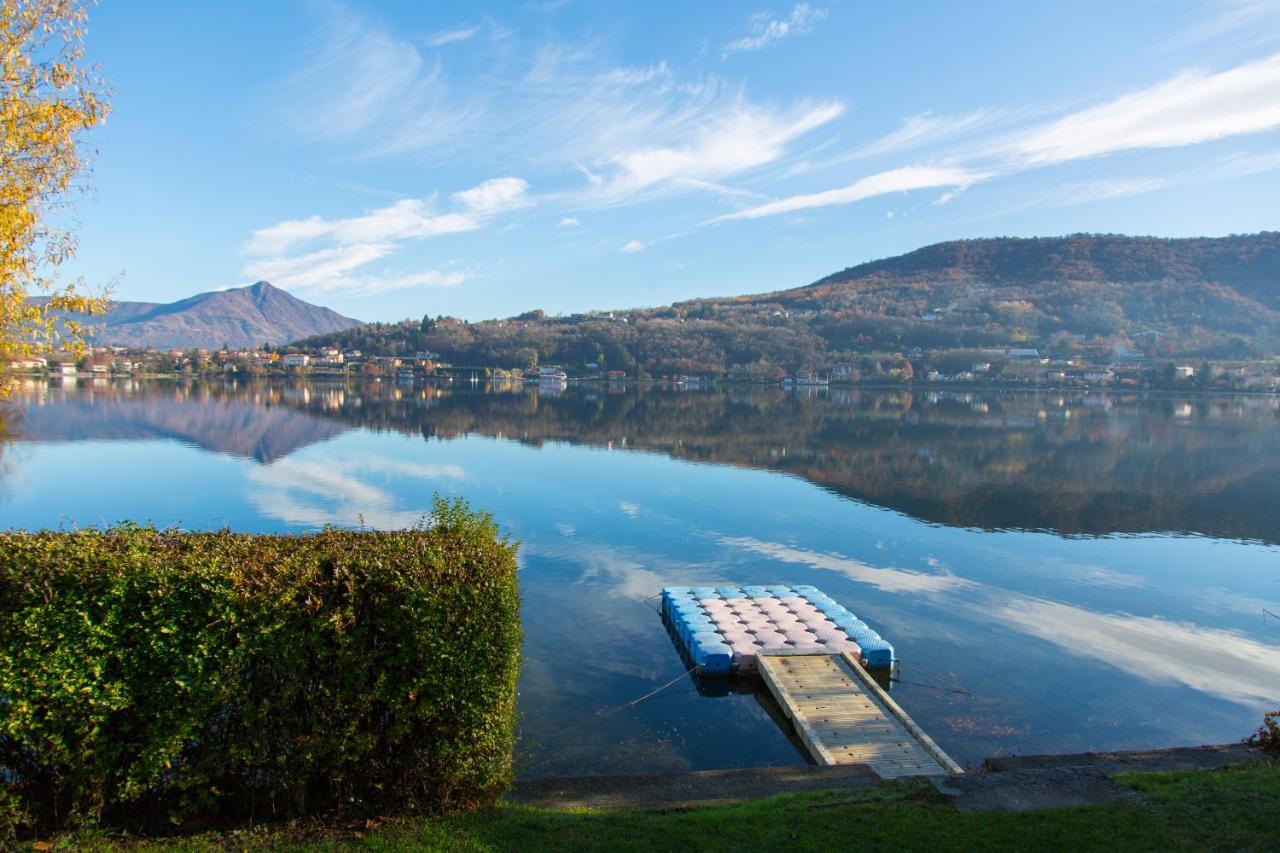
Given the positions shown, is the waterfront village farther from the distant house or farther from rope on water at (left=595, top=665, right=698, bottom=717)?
rope on water at (left=595, top=665, right=698, bottom=717)

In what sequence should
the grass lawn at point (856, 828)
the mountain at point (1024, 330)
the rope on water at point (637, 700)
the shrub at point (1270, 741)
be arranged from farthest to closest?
1. the mountain at point (1024, 330)
2. the rope on water at point (637, 700)
3. the shrub at point (1270, 741)
4. the grass lawn at point (856, 828)

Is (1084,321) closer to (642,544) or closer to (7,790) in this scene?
(642,544)

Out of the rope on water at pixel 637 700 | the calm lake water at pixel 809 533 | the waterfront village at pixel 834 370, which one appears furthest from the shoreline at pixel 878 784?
the waterfront village at pixel 834 370

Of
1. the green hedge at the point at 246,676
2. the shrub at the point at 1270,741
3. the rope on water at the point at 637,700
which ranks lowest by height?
the rope on water at the point at 637,700

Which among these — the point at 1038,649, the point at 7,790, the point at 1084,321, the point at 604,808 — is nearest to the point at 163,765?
the point at 7,790

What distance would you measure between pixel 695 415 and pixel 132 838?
76.4 meters

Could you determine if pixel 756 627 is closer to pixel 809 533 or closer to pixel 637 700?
pixel 637 700

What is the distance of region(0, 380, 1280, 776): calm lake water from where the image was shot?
552 inches

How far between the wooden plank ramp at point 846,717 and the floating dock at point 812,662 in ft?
0.05

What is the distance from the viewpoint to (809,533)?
28.8 metres

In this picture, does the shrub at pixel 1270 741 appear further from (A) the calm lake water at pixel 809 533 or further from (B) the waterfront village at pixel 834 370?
(B) the waterfront village at pixel 834 370

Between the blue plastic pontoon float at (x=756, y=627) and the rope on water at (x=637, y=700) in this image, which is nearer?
the rope on water at (x=637, y=700)

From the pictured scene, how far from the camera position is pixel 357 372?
179375mm

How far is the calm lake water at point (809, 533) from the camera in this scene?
14031 millimetres
